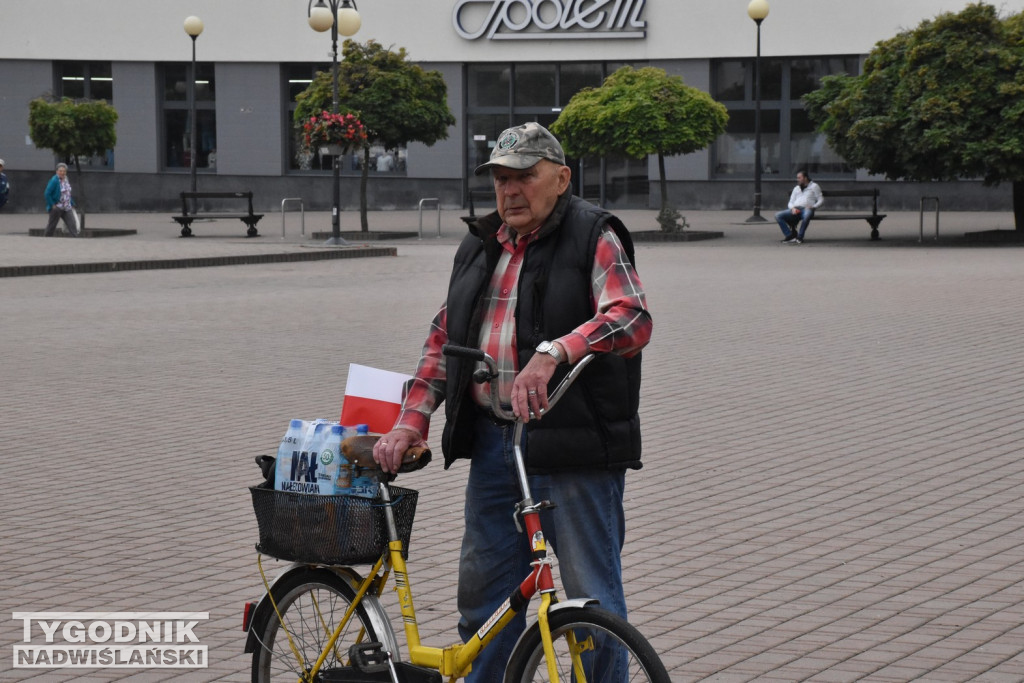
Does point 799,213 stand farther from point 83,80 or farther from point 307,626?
point 307,626

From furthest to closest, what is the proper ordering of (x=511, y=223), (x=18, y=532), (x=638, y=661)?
1. (x=18, y=532)
2. (x=511, y=223)
3. (x=638, y=661)

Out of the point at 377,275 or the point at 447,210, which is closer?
the point at 377,275

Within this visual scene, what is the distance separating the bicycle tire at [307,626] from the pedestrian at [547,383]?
0.31 meters

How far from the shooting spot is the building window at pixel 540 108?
1726 inches

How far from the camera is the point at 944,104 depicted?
1025 inches

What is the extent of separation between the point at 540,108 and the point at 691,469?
37.4 m

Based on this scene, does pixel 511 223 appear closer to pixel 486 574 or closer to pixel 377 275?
pixel 486 574

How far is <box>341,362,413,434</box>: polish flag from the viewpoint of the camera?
3877 mm

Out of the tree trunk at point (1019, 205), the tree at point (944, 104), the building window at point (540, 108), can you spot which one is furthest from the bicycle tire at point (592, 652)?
the building window at point (540, 108)

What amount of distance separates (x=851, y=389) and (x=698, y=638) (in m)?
5.73

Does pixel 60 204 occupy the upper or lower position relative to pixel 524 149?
lower

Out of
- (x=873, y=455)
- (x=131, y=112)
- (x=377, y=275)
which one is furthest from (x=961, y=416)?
(x=131, y=112)

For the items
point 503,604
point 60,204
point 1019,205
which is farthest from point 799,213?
point 503,604

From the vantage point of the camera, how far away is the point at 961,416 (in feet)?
30.4
